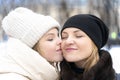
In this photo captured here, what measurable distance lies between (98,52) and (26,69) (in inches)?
18.6

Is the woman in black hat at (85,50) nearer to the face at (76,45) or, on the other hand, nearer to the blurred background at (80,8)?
the face at (76,45)

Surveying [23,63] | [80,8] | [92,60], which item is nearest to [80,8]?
[80,8]

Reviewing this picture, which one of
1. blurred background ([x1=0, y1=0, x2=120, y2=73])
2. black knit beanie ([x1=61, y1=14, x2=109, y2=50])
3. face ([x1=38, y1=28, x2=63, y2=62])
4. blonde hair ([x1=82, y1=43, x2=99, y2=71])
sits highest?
black knit beanie ([x1=61, y1=14, x2=109, y2=50])

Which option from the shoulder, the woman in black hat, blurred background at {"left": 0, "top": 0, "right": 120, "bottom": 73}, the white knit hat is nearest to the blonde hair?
the woman in black hat

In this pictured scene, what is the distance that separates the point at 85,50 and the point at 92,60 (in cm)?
11

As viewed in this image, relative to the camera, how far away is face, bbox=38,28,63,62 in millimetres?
2723

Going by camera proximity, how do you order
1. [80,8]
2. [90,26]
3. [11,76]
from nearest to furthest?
[11,76], [90,26], [80,8]

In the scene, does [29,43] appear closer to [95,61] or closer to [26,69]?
[26,69]

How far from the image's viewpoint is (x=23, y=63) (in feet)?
8.72

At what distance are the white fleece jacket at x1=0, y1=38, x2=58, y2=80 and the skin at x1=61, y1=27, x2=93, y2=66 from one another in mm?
150

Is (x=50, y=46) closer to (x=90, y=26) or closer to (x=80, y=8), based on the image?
(x=90, y=26)

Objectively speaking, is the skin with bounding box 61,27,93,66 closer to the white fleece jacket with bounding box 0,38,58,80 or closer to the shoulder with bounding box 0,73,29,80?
the white fleece jacket with bounding box 0,38,58,80

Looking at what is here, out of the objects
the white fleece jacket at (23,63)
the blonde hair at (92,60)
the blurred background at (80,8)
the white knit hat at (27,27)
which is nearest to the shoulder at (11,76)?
the white fleece jacket at (23,63)

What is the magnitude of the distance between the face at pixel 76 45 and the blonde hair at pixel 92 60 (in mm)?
39
